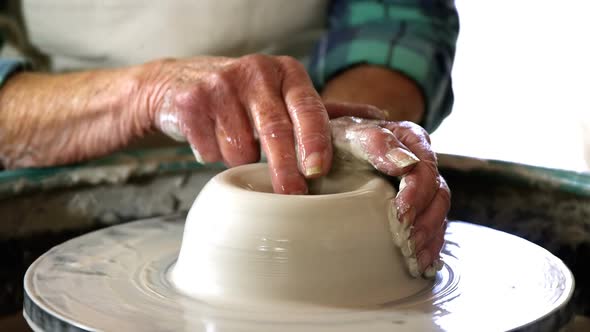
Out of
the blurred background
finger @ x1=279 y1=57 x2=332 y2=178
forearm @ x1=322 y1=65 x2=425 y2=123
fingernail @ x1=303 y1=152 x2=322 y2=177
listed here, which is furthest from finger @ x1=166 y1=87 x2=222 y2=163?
the blurred background

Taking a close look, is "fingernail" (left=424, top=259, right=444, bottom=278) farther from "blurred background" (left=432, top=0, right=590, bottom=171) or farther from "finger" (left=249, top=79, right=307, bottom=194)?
"blurred background" (left=432, top=0, right=590, bottom=171)

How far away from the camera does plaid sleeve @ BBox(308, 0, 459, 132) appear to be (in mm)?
1517

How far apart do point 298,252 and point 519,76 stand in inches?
85.3

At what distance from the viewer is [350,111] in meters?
0.94

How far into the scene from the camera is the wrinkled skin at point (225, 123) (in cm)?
76

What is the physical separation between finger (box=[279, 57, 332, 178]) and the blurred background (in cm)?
163

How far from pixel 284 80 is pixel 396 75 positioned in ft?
2.12

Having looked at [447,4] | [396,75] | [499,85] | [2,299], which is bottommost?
[499,85]

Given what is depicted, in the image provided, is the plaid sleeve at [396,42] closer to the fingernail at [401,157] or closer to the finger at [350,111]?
the finger at [350,111]

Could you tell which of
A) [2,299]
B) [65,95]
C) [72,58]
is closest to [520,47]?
[72,58]

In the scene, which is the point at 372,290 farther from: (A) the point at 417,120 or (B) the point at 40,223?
(A) the point at 417,120

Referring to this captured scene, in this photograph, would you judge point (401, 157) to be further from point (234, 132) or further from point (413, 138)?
point (234, 132)

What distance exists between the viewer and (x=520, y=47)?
2633 millimetres

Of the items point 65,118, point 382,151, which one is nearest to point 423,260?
point 382,151
